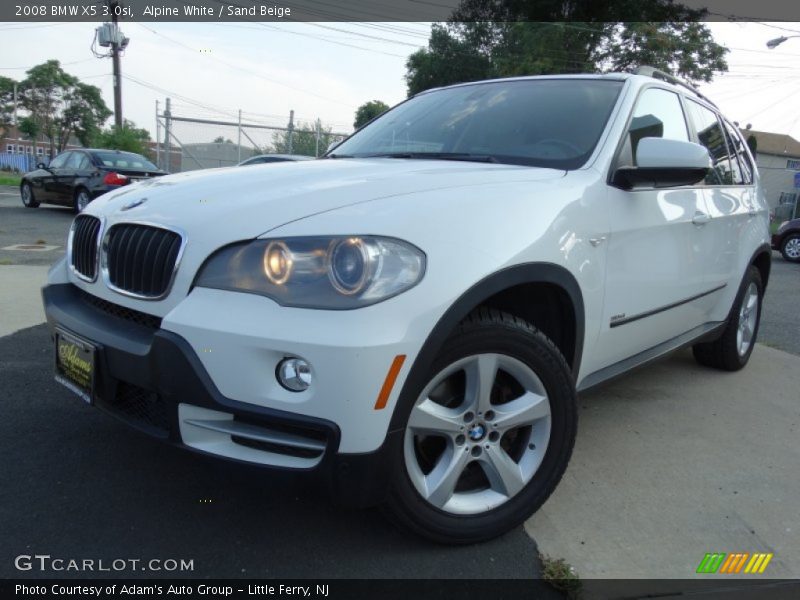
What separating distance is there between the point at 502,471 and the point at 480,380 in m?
0.34

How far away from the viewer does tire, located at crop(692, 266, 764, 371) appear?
13.5 ft

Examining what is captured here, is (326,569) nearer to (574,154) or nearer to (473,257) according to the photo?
(473,257)

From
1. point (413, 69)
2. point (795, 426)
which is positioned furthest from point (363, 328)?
point (413, 69)

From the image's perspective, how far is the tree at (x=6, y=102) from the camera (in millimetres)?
47250

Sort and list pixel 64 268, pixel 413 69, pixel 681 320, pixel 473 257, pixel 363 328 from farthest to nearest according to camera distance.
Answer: pixel 413 69, pixel 681 320, pixel 64 268, pixel 473 257, pixel 363 328

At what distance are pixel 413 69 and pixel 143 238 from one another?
128 ft

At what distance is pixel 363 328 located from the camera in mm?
1695

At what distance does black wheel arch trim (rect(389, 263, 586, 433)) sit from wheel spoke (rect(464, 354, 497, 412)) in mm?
186

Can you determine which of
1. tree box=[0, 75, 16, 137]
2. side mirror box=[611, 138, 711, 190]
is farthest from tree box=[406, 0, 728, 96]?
tree box=[0, 75, 16, 137]

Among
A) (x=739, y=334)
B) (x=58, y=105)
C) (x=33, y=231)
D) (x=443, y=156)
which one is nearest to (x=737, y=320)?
(x=739, y=334)

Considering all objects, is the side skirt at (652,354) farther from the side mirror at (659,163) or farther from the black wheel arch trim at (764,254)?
the side mirror at (659,163)

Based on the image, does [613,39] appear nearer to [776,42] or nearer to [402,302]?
[776,42]

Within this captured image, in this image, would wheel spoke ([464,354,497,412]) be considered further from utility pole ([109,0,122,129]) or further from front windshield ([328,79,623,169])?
utility pole ([109,0,122,129])

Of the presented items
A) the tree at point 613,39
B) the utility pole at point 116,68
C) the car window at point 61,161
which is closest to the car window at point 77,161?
the car window at point 61,161
